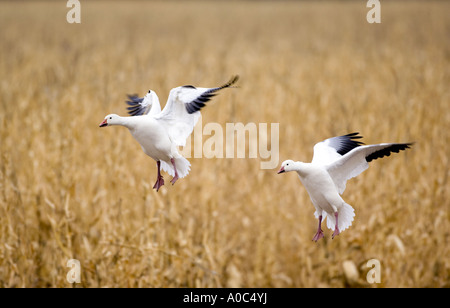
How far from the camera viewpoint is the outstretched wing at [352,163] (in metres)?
1.20

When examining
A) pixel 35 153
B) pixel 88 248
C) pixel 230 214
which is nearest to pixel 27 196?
pixel 35 153

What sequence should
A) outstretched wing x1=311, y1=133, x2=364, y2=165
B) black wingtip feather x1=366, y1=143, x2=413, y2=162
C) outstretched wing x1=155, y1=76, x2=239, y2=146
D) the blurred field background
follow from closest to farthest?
black wingtip feather x1=366, y1=143, x2=413, y2=162 < outstretched wing x1=155, y1=76, x2=239, y2=146 < outstretched wing x1=311, y1=133, x2=364, y2=165 < the blurred field background

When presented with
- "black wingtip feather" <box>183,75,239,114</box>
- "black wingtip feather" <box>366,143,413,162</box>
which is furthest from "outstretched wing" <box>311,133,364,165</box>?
"black wingtip feather" <box>183,75,239,114</box>

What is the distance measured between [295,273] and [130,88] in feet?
13.7

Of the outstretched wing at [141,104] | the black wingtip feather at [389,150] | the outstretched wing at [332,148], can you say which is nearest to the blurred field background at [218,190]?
the outstretched wing at [141,104]

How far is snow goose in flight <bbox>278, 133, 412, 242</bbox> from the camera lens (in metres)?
1.14

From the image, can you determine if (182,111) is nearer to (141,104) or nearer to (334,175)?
(141,104)

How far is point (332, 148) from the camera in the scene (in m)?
1.45

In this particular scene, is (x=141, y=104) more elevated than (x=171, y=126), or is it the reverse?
(x=141, y=104)

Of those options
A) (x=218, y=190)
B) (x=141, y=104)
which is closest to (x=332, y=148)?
(x=141, y=104)

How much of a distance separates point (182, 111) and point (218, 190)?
4.72m

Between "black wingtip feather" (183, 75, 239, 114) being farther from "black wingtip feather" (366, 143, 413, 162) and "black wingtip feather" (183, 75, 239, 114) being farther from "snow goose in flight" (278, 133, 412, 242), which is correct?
"black wingtip feather" (366, 143, 413, 162)

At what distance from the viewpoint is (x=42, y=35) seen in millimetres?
16875
